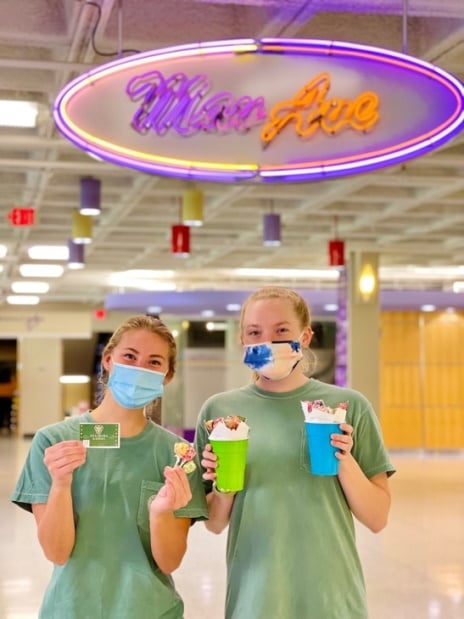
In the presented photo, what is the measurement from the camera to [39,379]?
26.2 metres

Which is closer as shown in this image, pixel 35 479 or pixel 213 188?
pixel 35 479

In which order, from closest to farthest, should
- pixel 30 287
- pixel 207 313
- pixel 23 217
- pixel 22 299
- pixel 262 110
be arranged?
pixel 262 110
pixel 23 217
pixel 207 313
pixel 30 287
pixel 22 299

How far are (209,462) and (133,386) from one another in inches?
10.3

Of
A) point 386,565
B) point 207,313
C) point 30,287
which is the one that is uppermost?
point 30,287

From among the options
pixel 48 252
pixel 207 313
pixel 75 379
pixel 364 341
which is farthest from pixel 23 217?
pixel 75 379

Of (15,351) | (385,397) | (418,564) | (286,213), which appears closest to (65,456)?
(418,564)

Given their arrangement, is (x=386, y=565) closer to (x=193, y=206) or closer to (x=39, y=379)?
(x=193, y=206)

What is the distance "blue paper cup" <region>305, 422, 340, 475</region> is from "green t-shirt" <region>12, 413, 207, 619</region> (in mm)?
300

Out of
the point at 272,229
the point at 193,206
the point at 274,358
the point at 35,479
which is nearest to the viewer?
the point at 35,479

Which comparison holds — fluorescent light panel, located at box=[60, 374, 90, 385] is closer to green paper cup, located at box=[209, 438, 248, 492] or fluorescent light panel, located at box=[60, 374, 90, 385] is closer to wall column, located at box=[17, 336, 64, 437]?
wall column, located at box=[17, 336, 64, 437]

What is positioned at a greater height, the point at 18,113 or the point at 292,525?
the point at 18,113

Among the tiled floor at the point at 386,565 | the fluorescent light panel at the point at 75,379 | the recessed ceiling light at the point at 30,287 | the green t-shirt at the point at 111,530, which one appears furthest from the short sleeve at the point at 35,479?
the fluorescent light panel at the point at 75,379

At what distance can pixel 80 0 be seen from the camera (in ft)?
16.4

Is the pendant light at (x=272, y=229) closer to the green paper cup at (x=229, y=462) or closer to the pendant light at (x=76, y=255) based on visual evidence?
the pendant light at (x=76, y=255)
